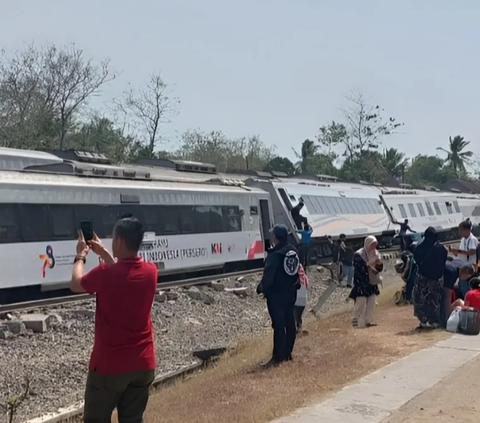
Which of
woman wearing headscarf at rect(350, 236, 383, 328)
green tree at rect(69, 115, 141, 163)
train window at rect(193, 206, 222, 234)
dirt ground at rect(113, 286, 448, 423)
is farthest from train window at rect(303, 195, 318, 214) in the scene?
green tree at rect(69, 115, 141, 163)

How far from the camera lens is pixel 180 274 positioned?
2420 centimetres

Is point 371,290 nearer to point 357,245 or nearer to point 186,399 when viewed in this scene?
point 186,399

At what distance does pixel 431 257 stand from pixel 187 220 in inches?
484

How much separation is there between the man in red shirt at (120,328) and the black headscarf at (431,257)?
7.63m

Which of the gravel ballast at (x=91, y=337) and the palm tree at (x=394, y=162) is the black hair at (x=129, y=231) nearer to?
the gravel ballast at (x=91, y=337)

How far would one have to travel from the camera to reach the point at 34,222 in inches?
702

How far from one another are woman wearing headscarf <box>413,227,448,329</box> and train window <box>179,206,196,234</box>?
38.6 feet

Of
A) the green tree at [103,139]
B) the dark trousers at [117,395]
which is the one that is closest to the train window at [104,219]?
the dark trousers at [117,395]

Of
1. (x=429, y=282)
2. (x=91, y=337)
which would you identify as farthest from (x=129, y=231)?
(x=91, y=337)

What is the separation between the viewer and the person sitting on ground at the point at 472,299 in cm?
1225

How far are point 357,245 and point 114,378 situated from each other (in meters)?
31.0

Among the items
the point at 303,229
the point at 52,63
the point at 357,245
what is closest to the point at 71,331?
the point at 303,229

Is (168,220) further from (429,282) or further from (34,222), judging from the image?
(429,282)

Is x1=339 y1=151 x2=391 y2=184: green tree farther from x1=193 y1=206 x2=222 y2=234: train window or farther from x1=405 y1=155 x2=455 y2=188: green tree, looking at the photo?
x1=193 y1=206 x2=222 y2=234: train window
